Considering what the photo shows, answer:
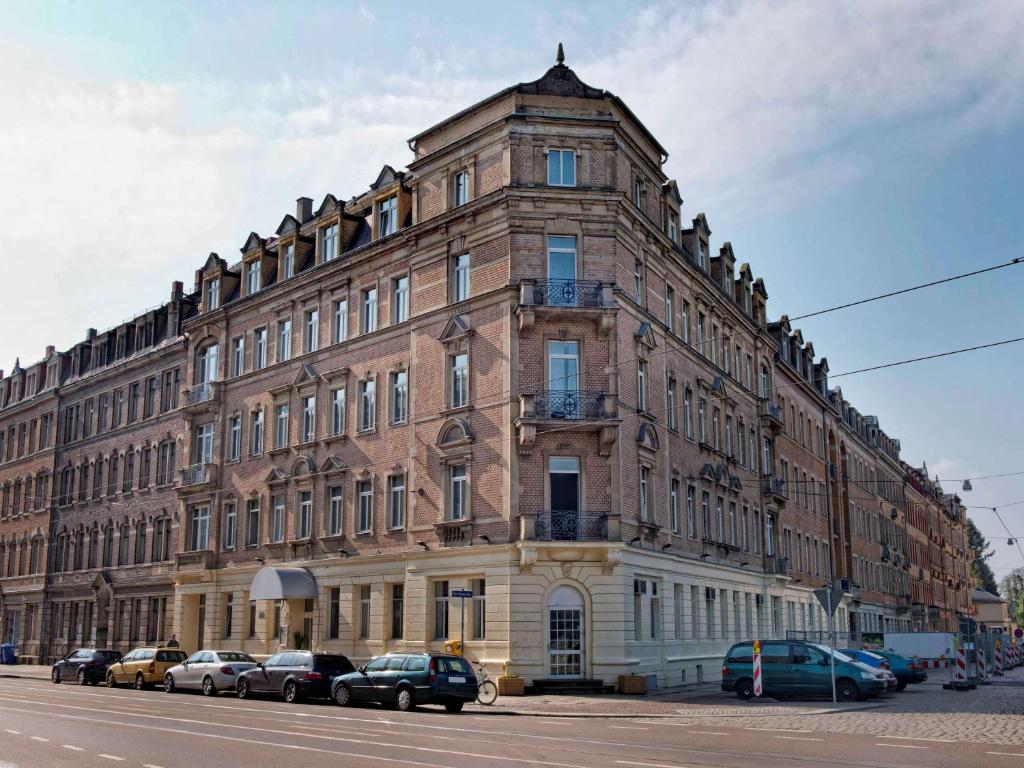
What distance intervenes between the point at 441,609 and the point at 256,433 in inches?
533

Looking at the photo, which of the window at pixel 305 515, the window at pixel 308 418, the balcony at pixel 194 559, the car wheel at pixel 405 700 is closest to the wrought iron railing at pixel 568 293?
the window at pixel 308 418

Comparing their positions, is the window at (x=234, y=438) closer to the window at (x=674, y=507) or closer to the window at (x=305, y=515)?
the window at (x=305, y=515)

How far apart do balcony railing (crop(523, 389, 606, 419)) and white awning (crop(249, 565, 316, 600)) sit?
12.2 meters

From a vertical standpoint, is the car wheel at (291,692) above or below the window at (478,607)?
below

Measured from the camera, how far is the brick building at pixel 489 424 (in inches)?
1270

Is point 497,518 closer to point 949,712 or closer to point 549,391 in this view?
point 549,391

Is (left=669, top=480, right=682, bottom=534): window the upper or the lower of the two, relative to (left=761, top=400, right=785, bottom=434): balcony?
lower

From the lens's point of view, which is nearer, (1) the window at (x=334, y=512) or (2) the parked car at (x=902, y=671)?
(2) the parked car at (x=902, y=671)

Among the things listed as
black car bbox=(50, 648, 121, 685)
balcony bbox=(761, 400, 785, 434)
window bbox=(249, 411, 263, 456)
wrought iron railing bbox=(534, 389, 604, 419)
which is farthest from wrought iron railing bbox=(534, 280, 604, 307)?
black car bbox=(50, 648, 121, 685)

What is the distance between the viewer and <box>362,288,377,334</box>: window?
3878 cm

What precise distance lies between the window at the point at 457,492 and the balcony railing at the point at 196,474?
15124 mm

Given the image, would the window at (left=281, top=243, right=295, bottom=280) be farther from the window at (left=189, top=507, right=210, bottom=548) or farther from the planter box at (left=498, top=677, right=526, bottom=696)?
the planter box at (left=498, top=677, right=526, bottom=696)

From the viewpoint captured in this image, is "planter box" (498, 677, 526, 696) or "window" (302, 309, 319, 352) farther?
"window" (302, 309, 319, 352)

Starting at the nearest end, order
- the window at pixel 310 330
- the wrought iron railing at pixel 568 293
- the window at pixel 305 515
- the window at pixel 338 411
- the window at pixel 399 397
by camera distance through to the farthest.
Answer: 1. the wrought iron railing at pixel 568 293
2. the window at pixel 399 397
3. the window at pixel 338 411
4. the window at pixel 305 515
5. the window at pixel 310 330
